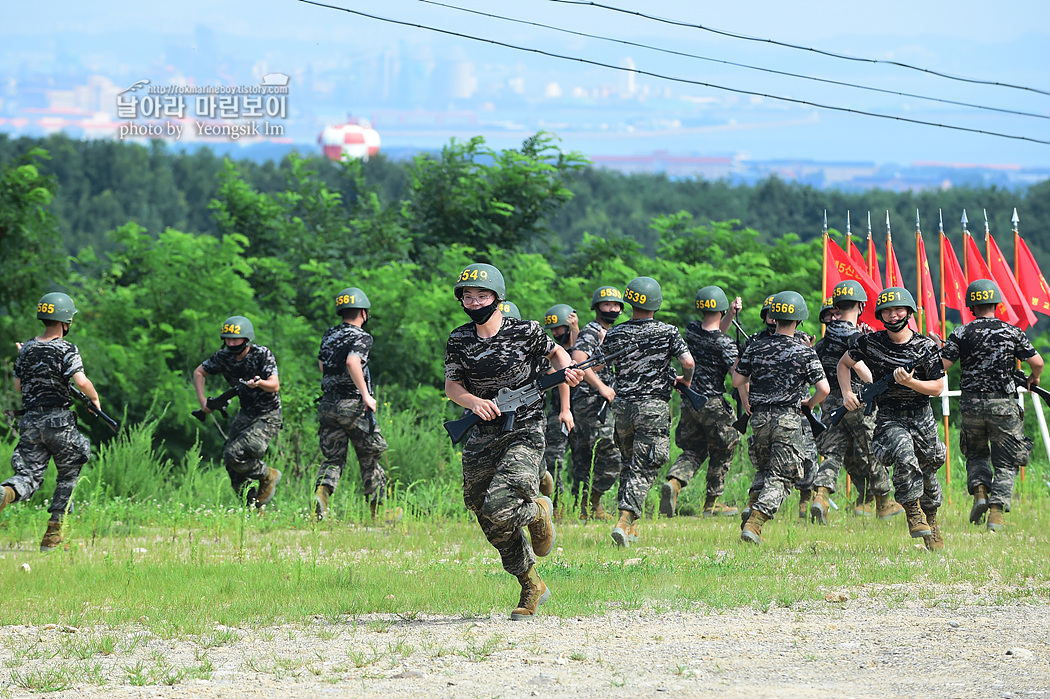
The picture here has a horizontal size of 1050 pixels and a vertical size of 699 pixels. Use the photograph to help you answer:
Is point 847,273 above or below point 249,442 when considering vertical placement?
above

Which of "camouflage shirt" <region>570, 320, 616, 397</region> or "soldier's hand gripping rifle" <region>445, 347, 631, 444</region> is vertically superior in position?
"camouflage shirt" <region>570, 320, 616, 397</region>

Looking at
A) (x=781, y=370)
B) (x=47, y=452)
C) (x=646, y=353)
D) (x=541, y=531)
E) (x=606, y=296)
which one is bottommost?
(x=541, y=531)

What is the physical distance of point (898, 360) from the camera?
9742 mm

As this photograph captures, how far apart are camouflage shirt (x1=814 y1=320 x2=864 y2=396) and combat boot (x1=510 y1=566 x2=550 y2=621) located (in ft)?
17.5

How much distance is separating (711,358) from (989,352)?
266cm

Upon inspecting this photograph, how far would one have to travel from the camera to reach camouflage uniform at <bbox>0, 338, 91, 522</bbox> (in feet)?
33.7

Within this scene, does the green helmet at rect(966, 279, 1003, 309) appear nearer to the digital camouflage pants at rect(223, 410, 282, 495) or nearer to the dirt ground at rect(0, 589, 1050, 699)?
the dirt ground at rect(0, 589, 1050, 699)

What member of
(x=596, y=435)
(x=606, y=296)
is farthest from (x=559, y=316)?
(x=596, y=435)

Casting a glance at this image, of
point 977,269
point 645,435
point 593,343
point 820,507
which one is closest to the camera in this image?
point 645,435

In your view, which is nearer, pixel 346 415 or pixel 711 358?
pixel 346 415

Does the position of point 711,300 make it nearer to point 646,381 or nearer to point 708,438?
point 708,438

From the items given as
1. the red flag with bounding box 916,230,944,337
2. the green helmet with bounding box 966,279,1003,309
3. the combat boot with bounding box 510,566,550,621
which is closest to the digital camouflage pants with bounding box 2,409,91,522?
the combat boot with bounding box 510,566,550,621

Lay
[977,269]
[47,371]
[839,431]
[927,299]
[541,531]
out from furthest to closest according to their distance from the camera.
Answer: [927,299] < [977,269] < [839,431] < [47,371] < [541,531]

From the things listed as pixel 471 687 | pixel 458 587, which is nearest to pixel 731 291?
pixel 458 587
